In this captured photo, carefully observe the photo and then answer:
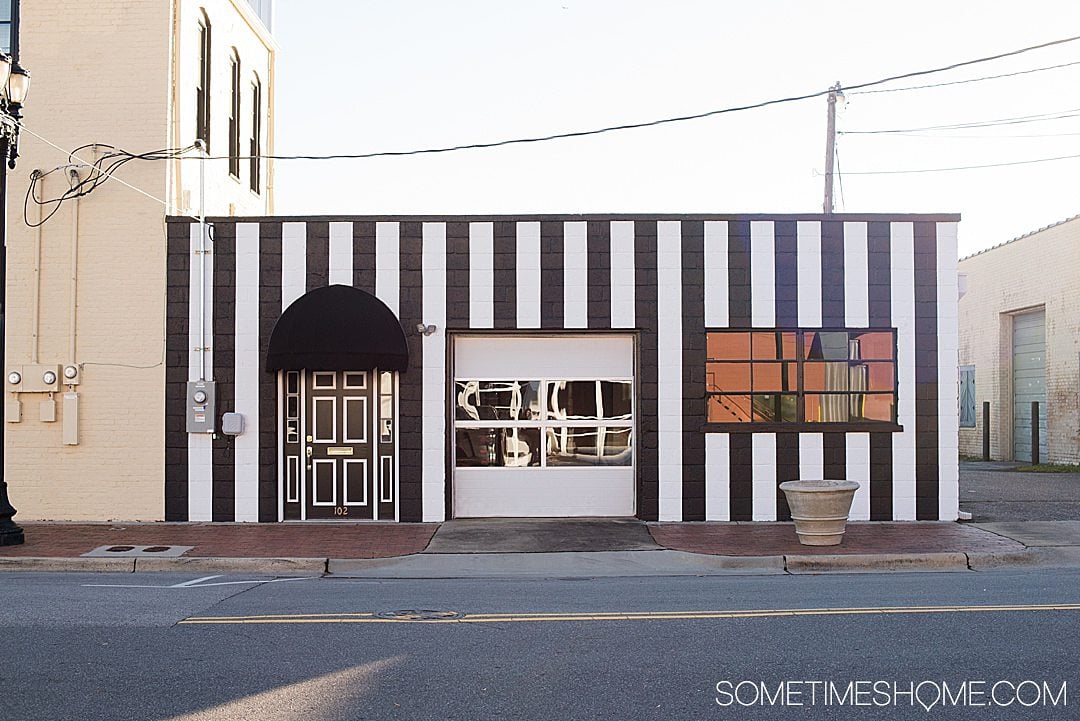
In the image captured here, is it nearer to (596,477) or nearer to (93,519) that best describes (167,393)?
(93,519)

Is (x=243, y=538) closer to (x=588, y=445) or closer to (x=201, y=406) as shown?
(x=201, y=406)

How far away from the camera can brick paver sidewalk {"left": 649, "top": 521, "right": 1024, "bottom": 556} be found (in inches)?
515

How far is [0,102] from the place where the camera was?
13555mm

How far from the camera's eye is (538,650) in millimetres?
7832

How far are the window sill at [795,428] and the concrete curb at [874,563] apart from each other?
3.46 m

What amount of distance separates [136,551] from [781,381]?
365 inches

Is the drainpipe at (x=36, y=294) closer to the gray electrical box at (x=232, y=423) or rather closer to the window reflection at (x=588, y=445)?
the gray electrical box at (x=232, y=423)

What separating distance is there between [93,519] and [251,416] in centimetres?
278

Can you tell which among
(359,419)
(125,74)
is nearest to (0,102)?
(125,74)

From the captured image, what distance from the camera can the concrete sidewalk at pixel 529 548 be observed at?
12.6 m

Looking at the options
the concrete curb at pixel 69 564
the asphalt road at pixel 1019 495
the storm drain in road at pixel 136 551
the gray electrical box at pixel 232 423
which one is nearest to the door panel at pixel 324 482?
the gray electrical box at pixel 232 423

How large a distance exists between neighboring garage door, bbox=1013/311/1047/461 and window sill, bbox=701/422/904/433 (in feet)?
50.3

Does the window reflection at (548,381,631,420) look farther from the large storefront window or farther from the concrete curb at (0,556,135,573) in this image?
the concrete curb at (0,556,135,573)

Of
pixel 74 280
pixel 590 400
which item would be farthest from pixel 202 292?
pixel 590 400
